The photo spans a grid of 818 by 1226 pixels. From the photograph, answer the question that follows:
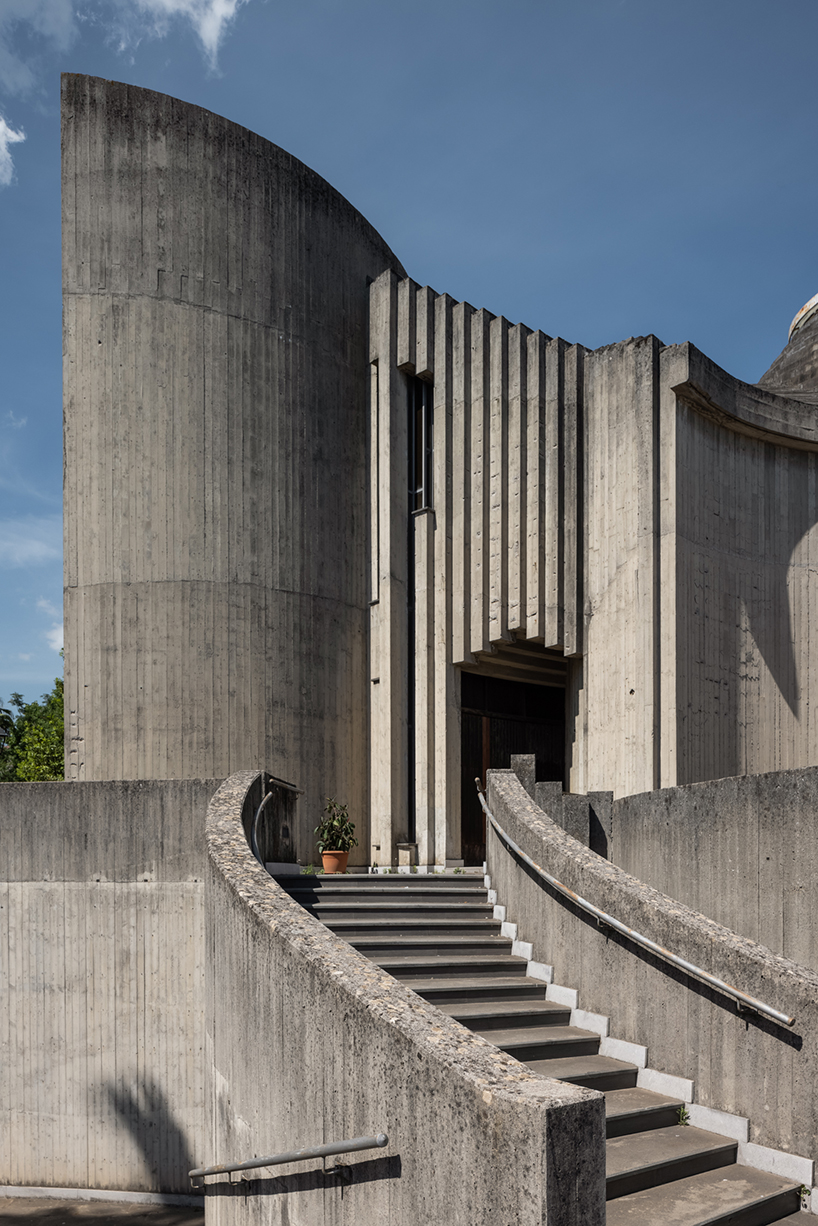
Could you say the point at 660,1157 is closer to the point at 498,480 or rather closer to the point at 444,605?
the point at 444,605

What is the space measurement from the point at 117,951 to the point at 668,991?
6.59m

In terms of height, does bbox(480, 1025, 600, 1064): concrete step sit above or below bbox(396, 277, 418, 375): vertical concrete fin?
below

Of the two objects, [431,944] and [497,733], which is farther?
[497,733]

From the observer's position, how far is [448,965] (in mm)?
7410

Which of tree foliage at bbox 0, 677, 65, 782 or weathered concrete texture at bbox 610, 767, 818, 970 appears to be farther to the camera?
tree foliage at bbox 0, 677, 65, 782

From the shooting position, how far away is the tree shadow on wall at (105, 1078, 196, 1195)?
1031 cm

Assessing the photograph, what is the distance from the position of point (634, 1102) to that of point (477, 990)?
1.50 metres

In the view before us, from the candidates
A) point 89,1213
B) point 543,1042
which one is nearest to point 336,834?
point 89,1213

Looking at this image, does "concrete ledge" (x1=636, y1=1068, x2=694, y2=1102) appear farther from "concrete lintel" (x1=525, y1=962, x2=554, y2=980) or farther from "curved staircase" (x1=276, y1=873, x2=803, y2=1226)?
"concrete lintel" (x1=525, y1=962, x2=554, y2=980)

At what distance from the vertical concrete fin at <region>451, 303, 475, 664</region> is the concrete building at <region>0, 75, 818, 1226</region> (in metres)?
0.06

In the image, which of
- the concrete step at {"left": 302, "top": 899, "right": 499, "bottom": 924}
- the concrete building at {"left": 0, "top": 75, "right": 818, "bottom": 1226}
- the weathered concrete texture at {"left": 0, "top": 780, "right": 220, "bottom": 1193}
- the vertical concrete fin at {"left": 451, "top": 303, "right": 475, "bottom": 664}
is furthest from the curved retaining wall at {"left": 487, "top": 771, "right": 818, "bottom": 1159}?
the vertical concrete fin at {"left": 451, "top": 303, "right": 475, "bottom": 664}

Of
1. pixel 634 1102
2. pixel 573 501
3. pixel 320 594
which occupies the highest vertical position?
pixel 573 501

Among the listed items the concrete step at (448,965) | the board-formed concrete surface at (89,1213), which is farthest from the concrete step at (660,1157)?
the board-formed concrete surface at (89,1213)

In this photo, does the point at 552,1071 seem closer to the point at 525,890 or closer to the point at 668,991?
the point at 668,991
